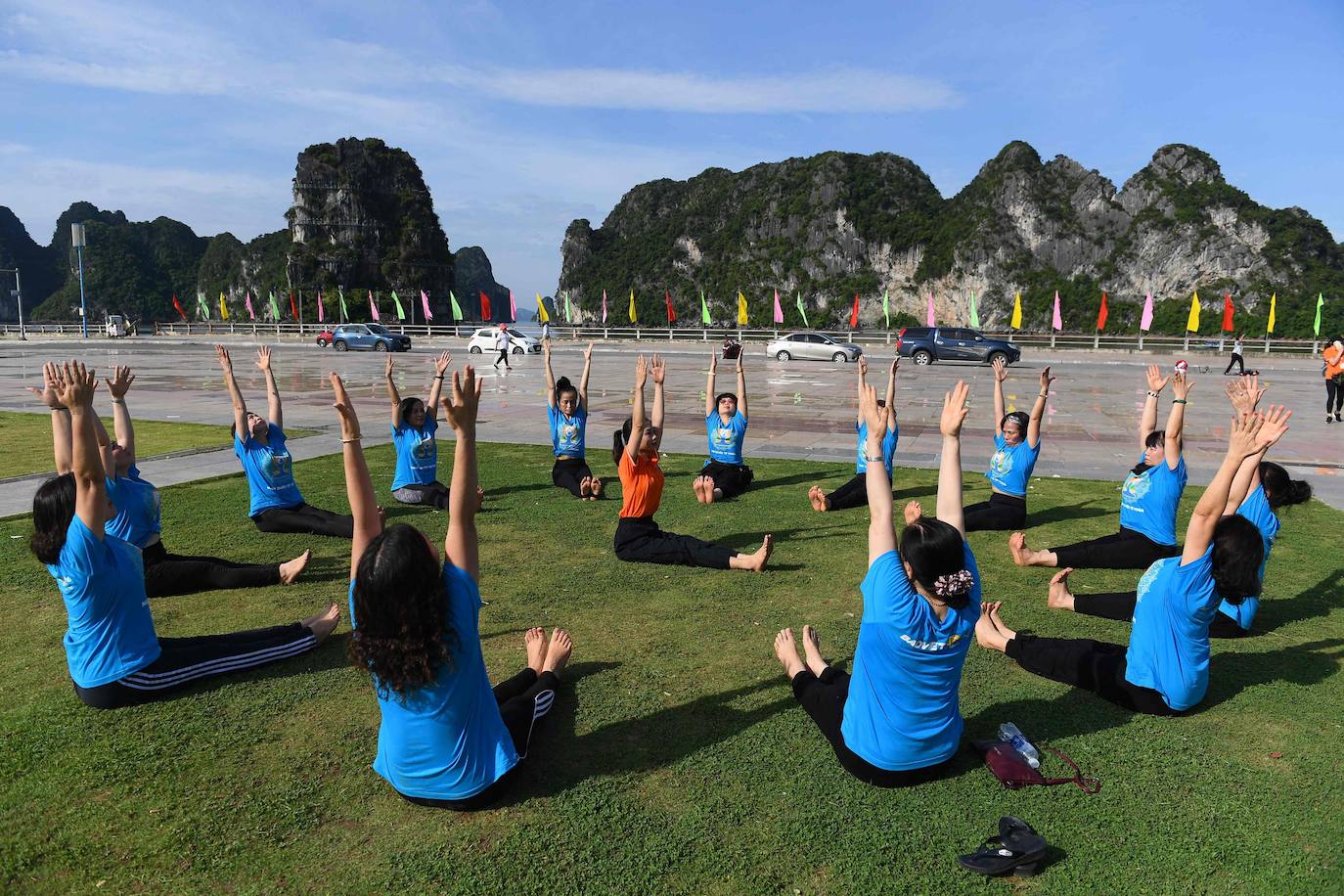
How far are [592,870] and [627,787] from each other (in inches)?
21.6

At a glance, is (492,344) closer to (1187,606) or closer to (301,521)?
(301,521)

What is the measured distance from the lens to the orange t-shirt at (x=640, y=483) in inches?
256

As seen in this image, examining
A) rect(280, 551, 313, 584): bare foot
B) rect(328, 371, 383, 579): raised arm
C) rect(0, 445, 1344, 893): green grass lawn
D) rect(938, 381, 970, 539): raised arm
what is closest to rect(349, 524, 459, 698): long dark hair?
rect(328, 371, 383, 579): raised arm

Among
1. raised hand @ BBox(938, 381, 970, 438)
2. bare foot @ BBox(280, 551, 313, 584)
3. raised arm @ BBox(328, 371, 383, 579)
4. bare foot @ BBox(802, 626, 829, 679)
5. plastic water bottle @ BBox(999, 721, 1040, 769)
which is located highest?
raised hand @ BBox(938, 381, 970, 438)

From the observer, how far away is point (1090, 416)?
17156mm

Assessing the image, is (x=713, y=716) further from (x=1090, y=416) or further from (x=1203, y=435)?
(x=1090, y=416)

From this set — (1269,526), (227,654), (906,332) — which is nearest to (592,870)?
(227,654)

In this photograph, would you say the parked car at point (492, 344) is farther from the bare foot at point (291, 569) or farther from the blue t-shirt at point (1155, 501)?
the blue t-shirt at point (1155, 501)

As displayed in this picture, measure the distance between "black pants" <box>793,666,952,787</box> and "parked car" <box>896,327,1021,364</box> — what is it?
34458 mm

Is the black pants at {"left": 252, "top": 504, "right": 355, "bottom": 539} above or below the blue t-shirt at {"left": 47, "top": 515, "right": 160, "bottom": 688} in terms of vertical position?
below

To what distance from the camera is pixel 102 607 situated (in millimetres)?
3857

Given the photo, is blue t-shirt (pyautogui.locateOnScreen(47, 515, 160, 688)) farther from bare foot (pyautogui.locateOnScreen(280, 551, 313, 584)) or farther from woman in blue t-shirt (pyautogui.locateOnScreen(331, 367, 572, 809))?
bare foot (pyautogui.locateOnScreen(280, 551, 313, 584))

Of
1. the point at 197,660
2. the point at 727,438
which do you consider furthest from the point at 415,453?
the point at 197,660

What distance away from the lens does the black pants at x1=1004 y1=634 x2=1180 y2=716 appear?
13.5 feet
